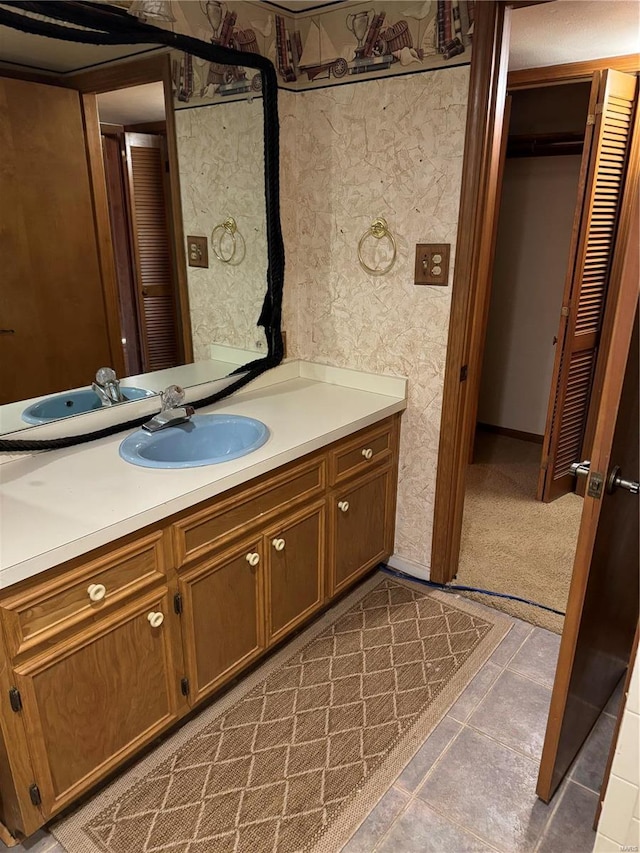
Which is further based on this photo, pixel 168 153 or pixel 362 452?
pixel 362 452

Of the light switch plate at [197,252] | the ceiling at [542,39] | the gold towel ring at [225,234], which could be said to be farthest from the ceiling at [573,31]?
the light switch plate at [197,252]

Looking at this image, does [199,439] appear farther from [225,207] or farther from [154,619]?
[225,207]

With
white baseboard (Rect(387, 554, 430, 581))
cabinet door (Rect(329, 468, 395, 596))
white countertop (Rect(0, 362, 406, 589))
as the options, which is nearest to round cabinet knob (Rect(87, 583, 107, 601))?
white countertop (Rect(0, 362, 406, 589))

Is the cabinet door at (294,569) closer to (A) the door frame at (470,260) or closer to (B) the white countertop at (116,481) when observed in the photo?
(B) the white countertop at (116,481)

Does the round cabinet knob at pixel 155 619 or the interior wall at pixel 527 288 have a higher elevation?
the interior wall at pixel 527 288

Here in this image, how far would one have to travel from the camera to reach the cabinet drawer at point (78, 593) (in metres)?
1.29

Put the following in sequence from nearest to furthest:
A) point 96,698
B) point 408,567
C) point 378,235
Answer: point 96,698, point 378,235, point 408,567

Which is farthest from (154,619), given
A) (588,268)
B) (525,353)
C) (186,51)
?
(525,353)

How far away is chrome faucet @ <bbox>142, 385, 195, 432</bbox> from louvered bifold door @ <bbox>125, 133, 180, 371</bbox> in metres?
0.15

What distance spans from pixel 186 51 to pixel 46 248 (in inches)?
32.4

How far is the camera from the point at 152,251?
2.05m

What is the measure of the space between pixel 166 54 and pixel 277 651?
2.06 m

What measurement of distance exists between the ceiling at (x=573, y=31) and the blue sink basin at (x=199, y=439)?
5.66 ft

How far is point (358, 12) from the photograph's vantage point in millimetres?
2084
